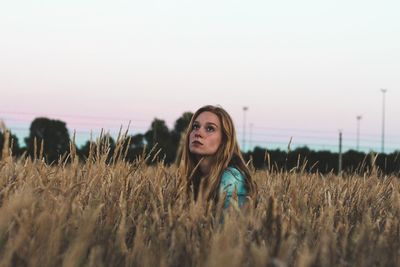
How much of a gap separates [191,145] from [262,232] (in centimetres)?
204

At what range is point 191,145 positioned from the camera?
14.1 feet

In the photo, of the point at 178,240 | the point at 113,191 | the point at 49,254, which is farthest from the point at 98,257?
the point at 113,191

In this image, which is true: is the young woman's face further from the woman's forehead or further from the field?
the field

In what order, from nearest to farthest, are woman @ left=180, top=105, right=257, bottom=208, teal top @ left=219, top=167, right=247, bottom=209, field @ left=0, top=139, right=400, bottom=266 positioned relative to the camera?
field @ left=0, top=139, right=400, bottom=266
teal top @ left=219, top=167, right=247, bottom=209
woman @ left=180, top=105, right=257, bottom=208

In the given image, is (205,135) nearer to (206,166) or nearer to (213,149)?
(213,149)

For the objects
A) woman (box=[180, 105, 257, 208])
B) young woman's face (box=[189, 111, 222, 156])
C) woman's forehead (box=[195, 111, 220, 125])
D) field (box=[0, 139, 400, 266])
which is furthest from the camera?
woman's forehead (box=[195, 111, 220, 125])

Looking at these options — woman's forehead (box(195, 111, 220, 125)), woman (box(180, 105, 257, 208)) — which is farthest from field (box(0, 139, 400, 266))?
woman's forehead (box(195, 111, 220, 125))

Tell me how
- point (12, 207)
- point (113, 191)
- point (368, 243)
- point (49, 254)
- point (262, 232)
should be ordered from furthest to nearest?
point (113, 191)
point (262, 232)
point (368, 243)
point (49, 254)
point (12, 207)

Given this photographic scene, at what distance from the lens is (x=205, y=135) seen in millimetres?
4328

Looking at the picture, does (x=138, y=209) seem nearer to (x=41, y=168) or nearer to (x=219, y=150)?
(x=41, y=168)

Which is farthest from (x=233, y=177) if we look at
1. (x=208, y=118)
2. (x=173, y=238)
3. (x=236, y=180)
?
(x=173, y=238)

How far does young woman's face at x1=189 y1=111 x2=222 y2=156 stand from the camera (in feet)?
14.0

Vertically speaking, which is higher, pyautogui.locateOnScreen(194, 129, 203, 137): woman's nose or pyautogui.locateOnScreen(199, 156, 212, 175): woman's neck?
pyautogui.locateOnScreen(194, 129, 203, 137): woman's nose

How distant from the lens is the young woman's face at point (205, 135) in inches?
168
